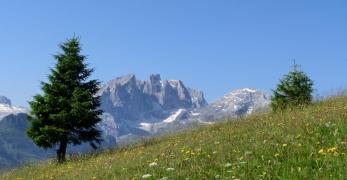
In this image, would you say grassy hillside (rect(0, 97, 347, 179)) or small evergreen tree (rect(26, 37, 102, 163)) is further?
small evergreen tree (rect(26, 37, 102, 163))

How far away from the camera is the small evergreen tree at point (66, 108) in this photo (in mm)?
27625

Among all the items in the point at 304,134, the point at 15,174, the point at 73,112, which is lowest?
the point at 15,174

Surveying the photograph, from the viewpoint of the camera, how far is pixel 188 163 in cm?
1276

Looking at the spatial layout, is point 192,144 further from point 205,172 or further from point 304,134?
point 205,172

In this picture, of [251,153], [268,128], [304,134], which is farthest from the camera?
[268,128]

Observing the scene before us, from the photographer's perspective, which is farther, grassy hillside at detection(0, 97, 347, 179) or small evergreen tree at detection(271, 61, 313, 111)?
small evergreen tree at detection(271, 61, 313, 111)

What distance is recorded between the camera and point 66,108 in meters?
28.1

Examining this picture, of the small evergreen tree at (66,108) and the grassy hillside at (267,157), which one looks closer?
the grassy hillside at (267,157)

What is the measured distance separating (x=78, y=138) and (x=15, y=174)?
587 centimetres

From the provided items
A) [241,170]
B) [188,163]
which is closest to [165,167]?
[188,163]

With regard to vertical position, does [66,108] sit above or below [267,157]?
above

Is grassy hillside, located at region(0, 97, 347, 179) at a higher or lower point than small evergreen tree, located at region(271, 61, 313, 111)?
lower

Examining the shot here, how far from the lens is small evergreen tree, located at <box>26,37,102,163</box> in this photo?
27.6m

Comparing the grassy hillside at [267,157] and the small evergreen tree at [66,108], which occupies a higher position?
the small evergreen tree at [66,108]
